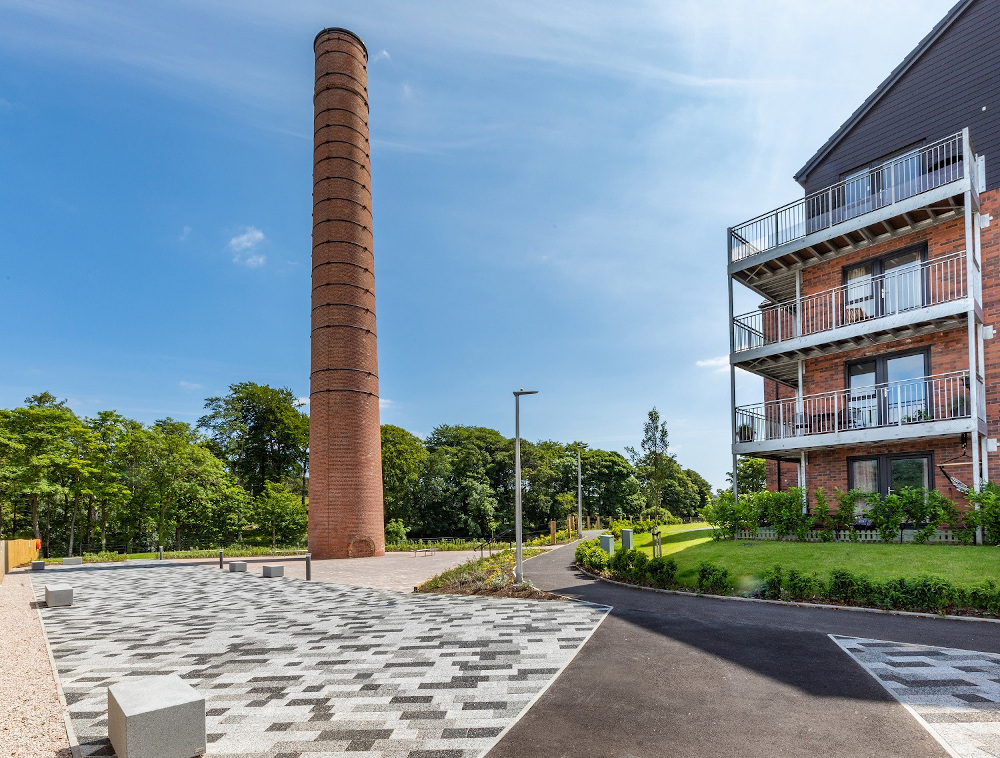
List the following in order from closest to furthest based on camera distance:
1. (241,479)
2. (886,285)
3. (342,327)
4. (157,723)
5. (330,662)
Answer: (157,723) → (330,662) → (886,285) → (342,327) → (241,479)

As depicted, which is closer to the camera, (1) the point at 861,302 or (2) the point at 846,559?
(2) the point at 846,559

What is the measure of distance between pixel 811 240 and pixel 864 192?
2.88 m

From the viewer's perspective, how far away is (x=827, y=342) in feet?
61.9

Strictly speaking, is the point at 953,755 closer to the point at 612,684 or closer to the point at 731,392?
the point at 612,684

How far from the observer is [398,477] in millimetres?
51062

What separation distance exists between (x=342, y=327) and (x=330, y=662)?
23983 millimetres

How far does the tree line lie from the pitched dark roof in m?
11.2

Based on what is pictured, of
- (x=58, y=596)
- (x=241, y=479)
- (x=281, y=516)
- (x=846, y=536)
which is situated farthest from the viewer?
(x=241, y=479)

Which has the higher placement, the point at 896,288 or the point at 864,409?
the point at 896,288

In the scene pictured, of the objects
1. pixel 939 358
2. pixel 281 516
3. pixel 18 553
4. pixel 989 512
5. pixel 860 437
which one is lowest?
pixel 281 516

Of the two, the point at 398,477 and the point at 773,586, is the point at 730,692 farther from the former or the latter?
the point at 398,477

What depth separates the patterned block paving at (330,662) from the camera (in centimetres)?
599

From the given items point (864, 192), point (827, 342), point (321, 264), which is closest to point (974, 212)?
point (864, 192)

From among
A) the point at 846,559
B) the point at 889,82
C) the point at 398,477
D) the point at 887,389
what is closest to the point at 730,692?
the point at 846,559
